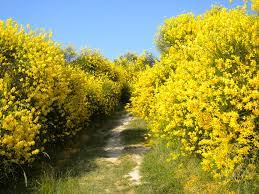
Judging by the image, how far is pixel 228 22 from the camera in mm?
15352

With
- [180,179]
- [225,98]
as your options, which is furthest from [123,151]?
[225,98]

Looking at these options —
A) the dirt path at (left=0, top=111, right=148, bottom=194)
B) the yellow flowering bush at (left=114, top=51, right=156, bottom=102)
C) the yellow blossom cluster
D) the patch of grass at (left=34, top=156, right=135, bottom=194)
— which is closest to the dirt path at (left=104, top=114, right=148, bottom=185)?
the dirt path at (left=0, top=111, right=148, bottom=194)

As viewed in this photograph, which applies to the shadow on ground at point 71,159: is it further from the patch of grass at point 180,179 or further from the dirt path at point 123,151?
the patch of grass at point 180,179

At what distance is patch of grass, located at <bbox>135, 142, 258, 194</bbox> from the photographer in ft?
43.8

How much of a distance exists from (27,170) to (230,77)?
29.8 ft

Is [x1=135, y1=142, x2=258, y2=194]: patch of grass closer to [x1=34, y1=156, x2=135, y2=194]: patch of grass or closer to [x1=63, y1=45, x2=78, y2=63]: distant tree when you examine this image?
[x1=34, y1=156, x2=135, y2=194]: patch of grass

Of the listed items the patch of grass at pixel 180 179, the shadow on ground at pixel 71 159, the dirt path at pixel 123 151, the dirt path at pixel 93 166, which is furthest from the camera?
the dirt path at pixel 123 151

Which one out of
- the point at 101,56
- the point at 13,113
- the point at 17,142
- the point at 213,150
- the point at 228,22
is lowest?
the point at 213,150

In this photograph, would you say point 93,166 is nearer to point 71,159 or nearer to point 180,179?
point 71,159

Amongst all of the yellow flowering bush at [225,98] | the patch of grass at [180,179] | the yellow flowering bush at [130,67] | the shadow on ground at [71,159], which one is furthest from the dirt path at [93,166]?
the yellow flowering bush at [130,67]

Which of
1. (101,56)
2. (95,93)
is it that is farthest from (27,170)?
(101,56)

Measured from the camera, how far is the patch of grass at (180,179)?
13355mm

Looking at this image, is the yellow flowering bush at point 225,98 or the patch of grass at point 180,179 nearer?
the yellow flowering bush at point 225,98

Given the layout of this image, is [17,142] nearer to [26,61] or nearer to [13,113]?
[13,113]
